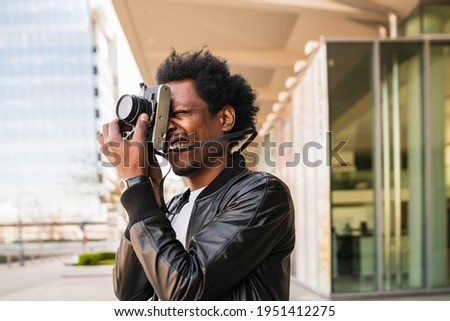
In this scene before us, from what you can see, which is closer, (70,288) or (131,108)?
(131,108)

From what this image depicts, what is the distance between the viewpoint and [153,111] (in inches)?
36.8

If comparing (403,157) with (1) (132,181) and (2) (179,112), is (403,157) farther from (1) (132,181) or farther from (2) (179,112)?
(1) (132,181)

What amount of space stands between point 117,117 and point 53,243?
1701 centimetres

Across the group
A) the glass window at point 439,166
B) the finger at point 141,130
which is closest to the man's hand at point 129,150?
the finger at point 141,130

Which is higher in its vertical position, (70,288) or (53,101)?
(53,101)

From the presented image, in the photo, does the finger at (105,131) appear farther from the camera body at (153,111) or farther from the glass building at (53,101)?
the glass building at (53,101)

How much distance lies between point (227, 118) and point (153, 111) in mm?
166

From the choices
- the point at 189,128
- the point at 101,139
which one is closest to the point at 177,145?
the point at 189,128

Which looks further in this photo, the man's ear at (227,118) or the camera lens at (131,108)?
the man's ear at (227,118)

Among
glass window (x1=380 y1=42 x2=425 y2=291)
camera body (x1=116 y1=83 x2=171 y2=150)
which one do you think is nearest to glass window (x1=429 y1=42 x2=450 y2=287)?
glass window (x1=380 y1=42 x2=425 y2=291)

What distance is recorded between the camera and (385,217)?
567 cm

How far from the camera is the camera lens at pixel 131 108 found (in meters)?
0.92

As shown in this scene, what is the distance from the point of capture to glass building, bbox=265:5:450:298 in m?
5.58
